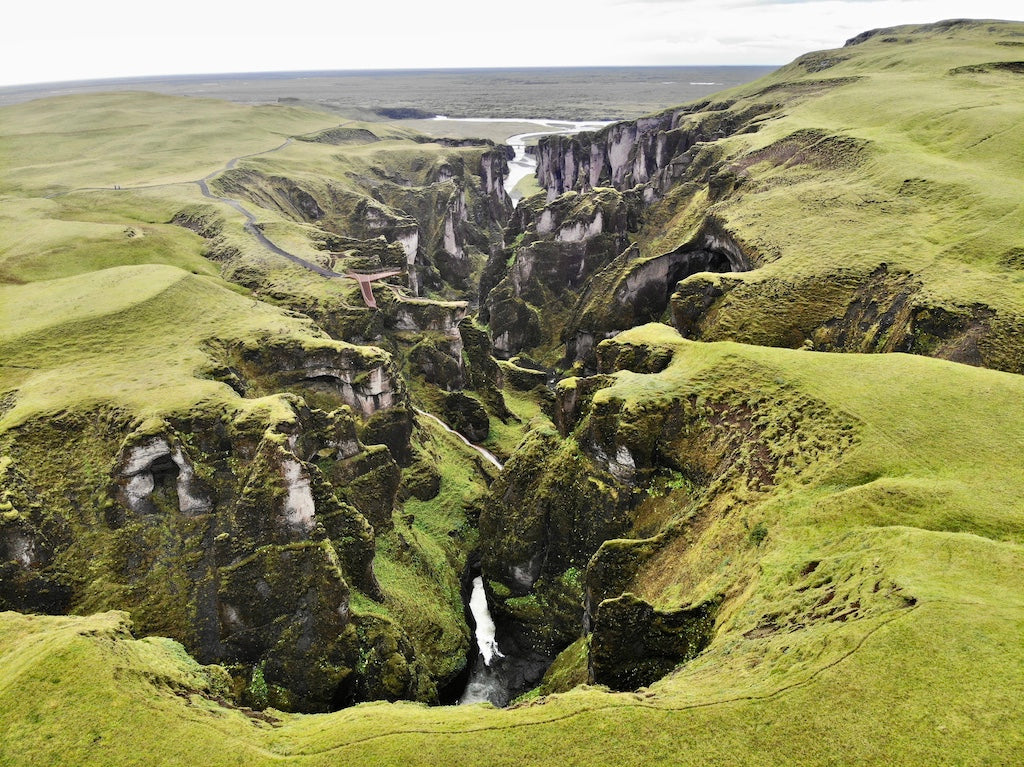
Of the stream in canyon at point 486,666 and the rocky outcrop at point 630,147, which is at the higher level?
the rocky outcrop at point 630,147

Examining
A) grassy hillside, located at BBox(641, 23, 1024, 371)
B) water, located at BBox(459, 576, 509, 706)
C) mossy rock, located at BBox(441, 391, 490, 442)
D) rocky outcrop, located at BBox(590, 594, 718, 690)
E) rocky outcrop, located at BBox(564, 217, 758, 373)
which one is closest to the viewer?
rocky outcrop, located at BBox(590, 594, 718, 690)

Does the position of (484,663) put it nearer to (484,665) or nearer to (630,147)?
(484,665)

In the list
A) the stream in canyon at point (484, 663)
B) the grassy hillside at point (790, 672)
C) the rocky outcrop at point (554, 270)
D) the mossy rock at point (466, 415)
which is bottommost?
the stream in canyon at point (484, 663)

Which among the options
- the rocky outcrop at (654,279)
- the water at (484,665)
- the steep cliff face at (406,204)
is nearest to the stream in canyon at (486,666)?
the water at (484,665)

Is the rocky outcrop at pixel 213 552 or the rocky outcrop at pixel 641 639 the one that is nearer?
the rocky outcrop at pixel 641 639

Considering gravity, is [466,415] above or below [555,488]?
below

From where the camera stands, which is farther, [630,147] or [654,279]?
[630,147]

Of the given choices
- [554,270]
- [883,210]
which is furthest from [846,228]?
[554,270]

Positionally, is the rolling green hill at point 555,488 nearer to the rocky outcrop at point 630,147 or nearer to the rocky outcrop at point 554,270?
the rocky outcrop at point 554,270

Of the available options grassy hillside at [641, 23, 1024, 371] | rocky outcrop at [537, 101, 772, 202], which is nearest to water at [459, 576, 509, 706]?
grassy hillside at [641, 23, 1024, 371]

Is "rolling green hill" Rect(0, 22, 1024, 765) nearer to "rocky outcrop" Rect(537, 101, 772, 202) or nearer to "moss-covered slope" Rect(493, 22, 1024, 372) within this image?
"moss-covered slope" Rect(493, 22, 1024, 372)

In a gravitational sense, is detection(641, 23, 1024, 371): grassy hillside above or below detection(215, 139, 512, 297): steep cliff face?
above
